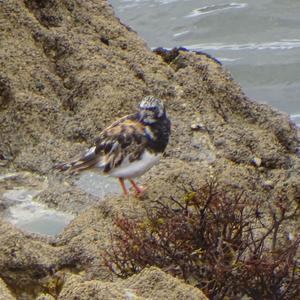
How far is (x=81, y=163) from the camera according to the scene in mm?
5512

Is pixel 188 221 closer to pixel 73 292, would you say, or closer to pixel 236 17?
pixel 73 292

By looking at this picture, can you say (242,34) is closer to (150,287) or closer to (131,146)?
(131,146)

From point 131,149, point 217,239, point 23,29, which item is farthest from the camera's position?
point 23,29

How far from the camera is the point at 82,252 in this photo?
4.61 meters

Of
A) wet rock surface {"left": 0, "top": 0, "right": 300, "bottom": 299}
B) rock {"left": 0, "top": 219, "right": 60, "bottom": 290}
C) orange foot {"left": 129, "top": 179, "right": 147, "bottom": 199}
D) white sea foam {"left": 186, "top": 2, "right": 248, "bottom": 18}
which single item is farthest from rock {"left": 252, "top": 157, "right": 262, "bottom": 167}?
white sea foam {"left": 186, "top": 2, "right": 248, "bottom": 18}

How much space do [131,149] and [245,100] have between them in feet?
3.56

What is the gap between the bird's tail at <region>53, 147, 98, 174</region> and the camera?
5.48m

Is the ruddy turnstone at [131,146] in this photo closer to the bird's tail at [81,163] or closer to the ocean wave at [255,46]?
the bird's tail at [81,163]

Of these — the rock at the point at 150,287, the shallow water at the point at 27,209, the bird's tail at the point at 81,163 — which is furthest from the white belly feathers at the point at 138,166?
Answer: the rock at the point at 150,287

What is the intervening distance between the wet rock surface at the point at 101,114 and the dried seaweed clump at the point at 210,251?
0.25 m

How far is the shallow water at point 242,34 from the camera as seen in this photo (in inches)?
448

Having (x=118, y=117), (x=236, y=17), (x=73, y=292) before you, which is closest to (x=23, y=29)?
(x=118, y=117)

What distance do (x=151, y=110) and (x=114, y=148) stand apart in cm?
27

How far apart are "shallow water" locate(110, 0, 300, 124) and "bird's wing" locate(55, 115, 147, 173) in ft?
17.5
